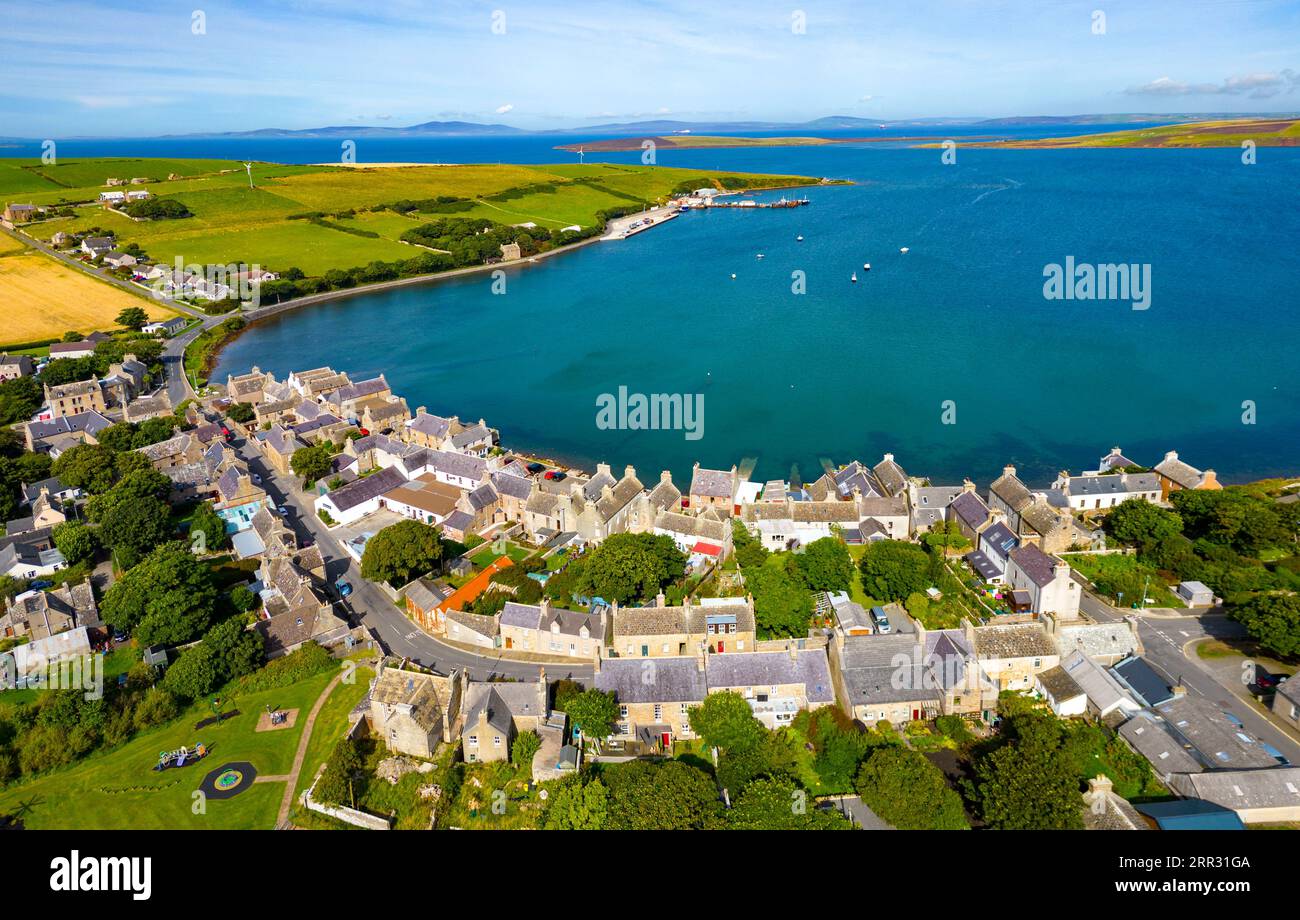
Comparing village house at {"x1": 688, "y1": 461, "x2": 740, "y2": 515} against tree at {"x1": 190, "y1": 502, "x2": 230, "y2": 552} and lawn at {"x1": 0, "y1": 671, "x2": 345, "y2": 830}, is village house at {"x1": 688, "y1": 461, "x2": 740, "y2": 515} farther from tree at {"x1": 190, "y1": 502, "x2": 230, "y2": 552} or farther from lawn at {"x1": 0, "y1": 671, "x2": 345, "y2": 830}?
tree at {"x1": 190, "y1": 502, "x2": 230, "y2": 552}

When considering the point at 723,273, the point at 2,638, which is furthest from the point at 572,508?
the point at 723,273

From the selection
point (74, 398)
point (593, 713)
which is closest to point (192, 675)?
point (593, 713)

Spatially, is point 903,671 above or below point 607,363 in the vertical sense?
below

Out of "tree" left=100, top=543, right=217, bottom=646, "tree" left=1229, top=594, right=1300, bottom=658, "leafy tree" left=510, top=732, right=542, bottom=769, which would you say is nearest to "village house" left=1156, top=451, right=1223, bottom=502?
"tree" left=1229, top=594, right=1300, bottom=658

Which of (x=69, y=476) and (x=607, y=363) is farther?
(x=607, y=363)

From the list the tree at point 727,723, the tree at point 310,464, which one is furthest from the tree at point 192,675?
the tree at point 310,464

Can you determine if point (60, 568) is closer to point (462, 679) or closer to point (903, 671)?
point (462, 679)

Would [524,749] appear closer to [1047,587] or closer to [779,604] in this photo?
[779,604]
